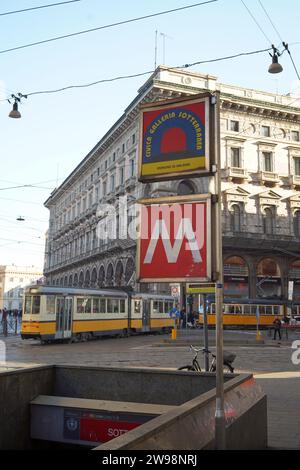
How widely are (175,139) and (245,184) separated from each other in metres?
41.5

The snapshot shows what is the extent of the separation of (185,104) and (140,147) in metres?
0.56

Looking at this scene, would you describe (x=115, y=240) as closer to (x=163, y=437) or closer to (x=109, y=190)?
(x=109, y=190)

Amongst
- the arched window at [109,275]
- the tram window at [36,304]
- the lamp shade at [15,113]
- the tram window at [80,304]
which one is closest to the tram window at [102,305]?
the tram window at [80,304]

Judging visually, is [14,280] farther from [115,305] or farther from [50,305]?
[50,305]

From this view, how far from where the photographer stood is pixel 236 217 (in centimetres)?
4356

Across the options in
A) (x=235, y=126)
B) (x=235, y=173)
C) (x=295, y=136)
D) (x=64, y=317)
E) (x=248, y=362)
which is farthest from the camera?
(x=295, y=136)

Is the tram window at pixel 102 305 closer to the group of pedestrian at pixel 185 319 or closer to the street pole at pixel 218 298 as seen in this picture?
the group of pedestrian at pixel 185 319

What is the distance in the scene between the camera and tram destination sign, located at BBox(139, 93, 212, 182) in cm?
402

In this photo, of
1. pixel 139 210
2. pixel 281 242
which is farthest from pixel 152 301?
pixel 139 210

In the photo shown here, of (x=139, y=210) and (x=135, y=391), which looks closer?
(x=139, y=210)

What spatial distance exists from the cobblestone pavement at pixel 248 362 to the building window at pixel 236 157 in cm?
2436

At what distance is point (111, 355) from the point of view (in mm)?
18375

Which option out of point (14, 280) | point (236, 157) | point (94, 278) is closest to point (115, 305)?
point (236, 157)

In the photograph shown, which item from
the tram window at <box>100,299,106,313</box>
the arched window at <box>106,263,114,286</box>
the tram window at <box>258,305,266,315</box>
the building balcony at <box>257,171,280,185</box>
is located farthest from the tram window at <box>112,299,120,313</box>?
the building balcony at <box>257,171,280,185</box>
